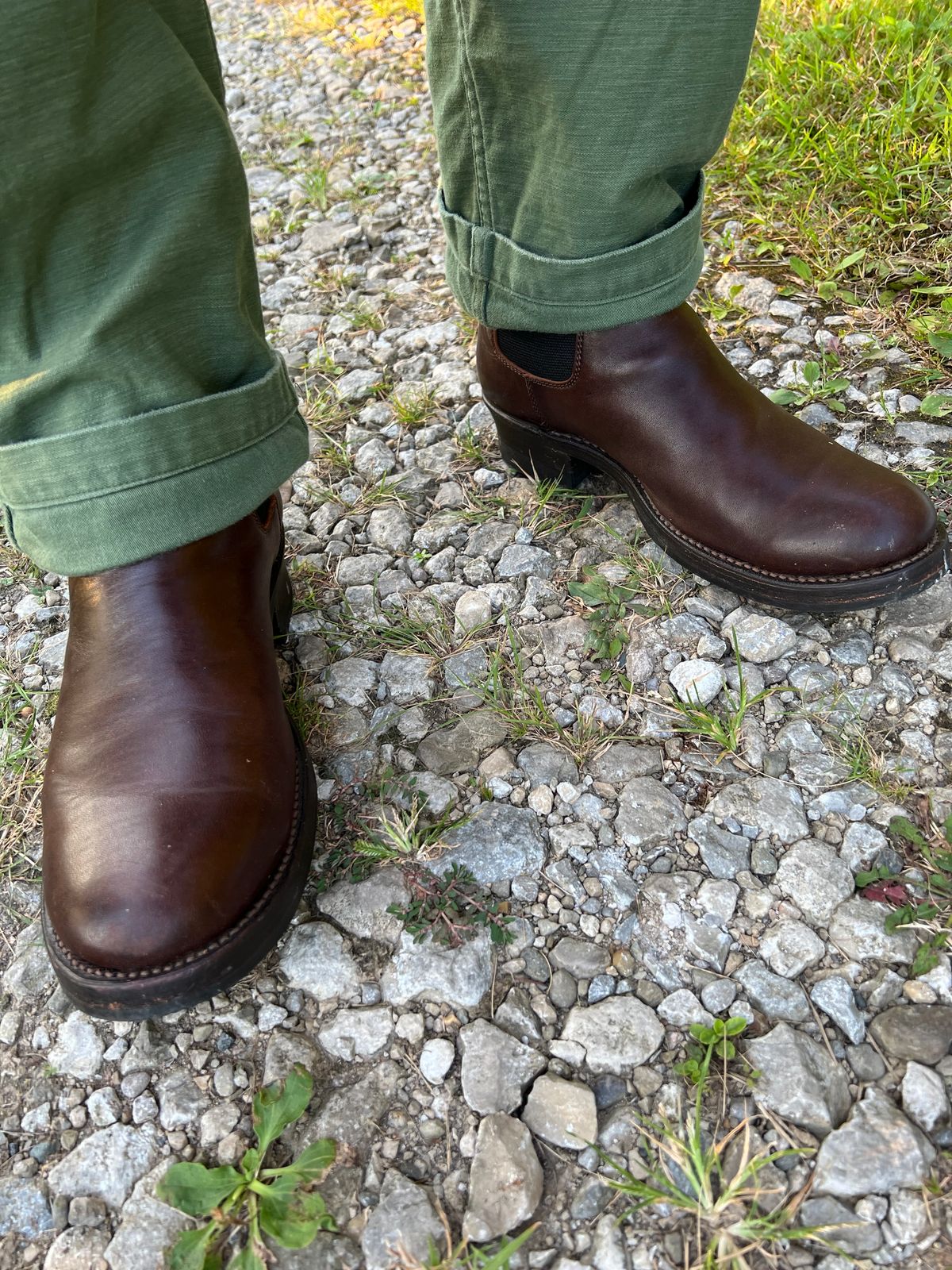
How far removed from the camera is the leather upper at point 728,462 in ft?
4.73

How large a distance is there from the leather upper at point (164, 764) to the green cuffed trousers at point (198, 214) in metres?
0.09

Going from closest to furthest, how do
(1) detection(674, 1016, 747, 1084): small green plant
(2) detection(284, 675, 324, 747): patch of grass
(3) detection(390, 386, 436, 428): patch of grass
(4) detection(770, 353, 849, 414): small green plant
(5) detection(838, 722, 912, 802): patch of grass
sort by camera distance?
(1) detection(674, 1016, 747, 1084): small green plant < (5) detection(838, 722, 912, 802): patch of grass < (2) detection(284, 675, 324, 747): patch of grass < (4) detection(770, 353, 849, 414): small green plant < (3) detection(390, 386, 436, 428): patch of grass

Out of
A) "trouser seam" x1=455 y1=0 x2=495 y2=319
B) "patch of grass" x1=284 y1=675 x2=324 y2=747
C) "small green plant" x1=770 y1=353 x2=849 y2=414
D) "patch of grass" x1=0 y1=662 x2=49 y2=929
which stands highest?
"trouser seam" x1=455 y1=0 x2=495 y2=319

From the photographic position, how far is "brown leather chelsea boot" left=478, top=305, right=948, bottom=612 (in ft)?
4.73

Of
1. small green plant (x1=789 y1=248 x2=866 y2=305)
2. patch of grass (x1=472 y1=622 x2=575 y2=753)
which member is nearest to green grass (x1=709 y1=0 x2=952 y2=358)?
small green plant (x1=789 y1=248 x2=866 y2=305)

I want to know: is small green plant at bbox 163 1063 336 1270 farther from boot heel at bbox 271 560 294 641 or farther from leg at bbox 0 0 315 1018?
boot heel at bbox 271 560 294 641

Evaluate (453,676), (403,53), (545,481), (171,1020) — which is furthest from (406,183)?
(171,1020)

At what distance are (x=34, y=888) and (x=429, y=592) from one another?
814 mm

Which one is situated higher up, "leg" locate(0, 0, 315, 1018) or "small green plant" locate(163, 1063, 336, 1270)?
"leg" locate(0, 0, 315, 1018)

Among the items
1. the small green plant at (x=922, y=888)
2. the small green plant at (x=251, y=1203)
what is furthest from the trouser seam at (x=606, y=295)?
the small green plant at (x=251, y=1203)

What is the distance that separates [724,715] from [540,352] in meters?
0.69

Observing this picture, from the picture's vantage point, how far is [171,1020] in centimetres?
125

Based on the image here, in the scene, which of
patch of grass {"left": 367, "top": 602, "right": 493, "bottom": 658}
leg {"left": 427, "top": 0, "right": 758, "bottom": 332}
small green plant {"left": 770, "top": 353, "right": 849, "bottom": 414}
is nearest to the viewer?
leg {"left": 427, "top": 0, "right": 758, "bottom": 332}

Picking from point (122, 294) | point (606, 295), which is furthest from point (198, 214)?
point (606, 295)
